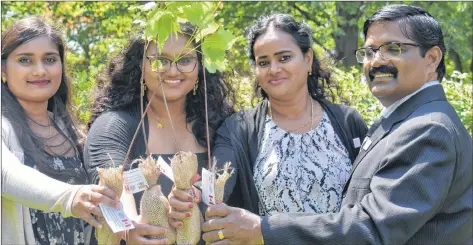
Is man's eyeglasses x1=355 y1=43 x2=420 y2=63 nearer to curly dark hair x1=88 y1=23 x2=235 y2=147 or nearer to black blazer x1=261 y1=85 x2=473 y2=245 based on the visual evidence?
black blazer x1=261 y1=85 x2=473 y2=245

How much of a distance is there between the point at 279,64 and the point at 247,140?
44cm

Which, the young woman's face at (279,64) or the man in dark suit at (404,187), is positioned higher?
the young woman's face at (279,64)

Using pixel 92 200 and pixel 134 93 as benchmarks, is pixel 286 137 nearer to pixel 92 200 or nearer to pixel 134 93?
pixel 134 93

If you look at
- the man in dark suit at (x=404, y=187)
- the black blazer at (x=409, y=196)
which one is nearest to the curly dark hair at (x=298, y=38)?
the man in dark suit at (x=404, y=187)

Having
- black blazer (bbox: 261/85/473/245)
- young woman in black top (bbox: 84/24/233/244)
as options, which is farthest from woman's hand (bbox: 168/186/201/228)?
young woman in black top (bbox: 84/24/233/244)

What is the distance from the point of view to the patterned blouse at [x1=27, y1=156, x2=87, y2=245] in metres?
3.50

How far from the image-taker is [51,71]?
369 cm

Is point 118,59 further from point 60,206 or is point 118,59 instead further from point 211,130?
point 60,206

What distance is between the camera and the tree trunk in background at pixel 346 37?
10875 millimetres

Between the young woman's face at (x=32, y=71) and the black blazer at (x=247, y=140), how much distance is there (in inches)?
37.8

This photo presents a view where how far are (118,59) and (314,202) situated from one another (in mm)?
1295

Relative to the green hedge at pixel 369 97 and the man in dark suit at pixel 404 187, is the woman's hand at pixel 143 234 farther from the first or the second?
the green hedge at pixel 369 97

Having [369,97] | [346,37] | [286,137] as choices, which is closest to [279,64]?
[286,137]

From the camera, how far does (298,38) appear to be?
12.2ft
